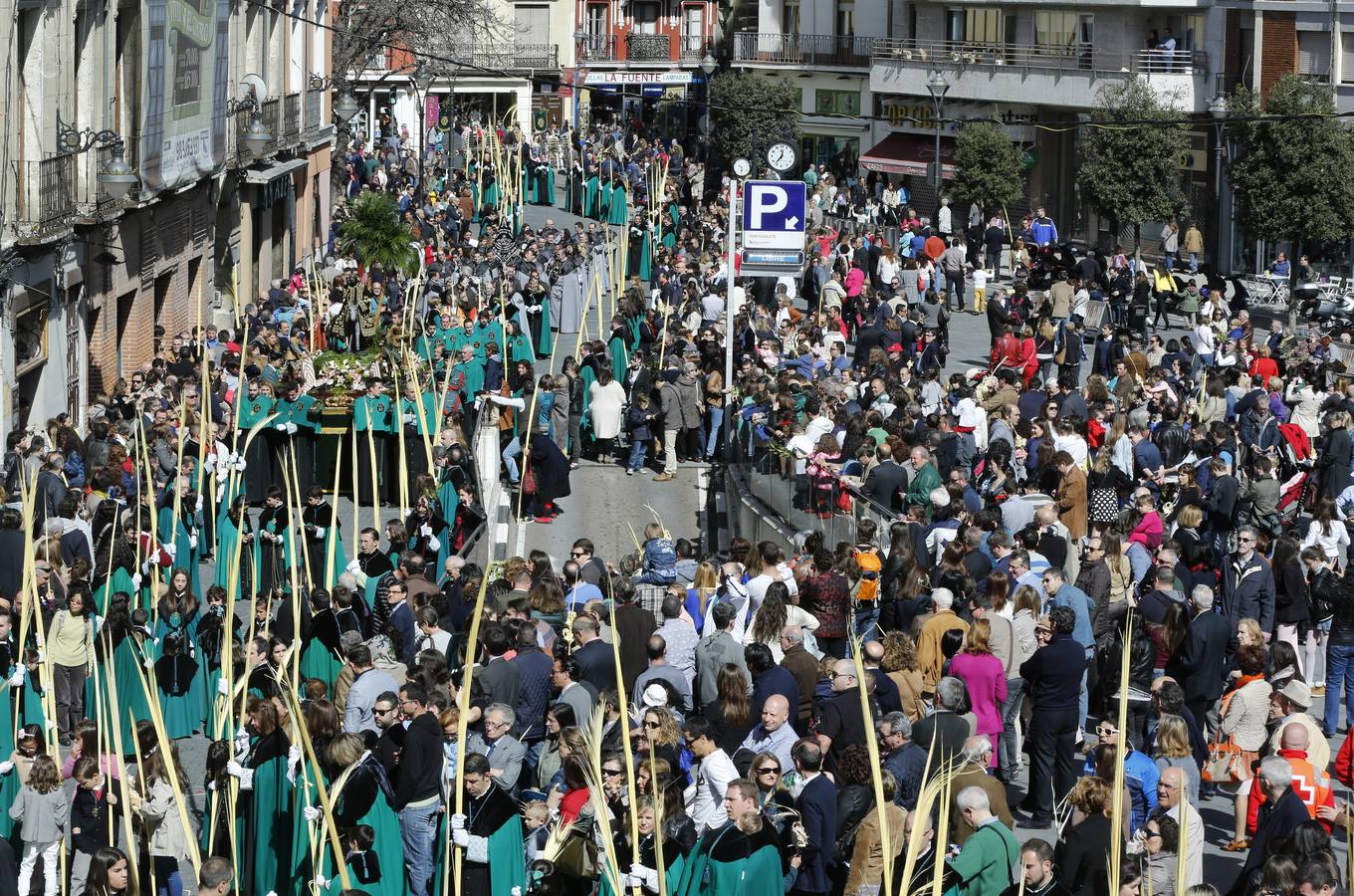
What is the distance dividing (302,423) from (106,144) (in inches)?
236

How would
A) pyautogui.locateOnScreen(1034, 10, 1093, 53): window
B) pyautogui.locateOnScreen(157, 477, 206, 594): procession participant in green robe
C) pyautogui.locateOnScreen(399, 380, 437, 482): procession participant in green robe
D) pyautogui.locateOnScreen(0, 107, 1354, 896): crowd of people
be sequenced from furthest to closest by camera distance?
pyautogui.locateOnScreen(1034, 10, 1093, 53): window
pyautogui.locateOnScreen(399, 380, 437, 482): procession participant in green robe
pyautogui.locateOnScreen(157, 477, 206, 594): procession participant in green robe
pyautogui.locateOnScreen(0, 107, 1354, 896): crowd of people

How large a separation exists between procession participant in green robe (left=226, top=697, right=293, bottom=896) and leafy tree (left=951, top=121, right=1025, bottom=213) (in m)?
34.2

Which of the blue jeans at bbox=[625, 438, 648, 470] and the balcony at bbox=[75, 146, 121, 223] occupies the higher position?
the balcony at bbox=[75, 146, 121, 223]

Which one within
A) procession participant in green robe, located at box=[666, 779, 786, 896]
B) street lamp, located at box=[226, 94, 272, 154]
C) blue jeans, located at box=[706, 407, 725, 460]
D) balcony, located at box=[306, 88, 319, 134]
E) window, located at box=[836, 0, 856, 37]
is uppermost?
window, located at box=[836, 0, 856, 37]

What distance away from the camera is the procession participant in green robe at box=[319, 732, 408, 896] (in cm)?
1125

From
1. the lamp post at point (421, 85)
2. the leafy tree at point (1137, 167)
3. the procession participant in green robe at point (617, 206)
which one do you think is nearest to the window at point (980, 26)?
the procession participant in green robe at point (617, 206)

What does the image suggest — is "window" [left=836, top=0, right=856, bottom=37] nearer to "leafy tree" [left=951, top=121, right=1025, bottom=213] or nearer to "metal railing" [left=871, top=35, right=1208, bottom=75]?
"metal railing" [left=871, top=35, right=1208, bottom=75]

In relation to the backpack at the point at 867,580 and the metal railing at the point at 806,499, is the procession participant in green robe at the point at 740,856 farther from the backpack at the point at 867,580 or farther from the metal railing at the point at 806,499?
the metal railing at the point at 806,499

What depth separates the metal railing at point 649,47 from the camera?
76.6 metres

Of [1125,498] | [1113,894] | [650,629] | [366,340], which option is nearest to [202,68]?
[366,340]

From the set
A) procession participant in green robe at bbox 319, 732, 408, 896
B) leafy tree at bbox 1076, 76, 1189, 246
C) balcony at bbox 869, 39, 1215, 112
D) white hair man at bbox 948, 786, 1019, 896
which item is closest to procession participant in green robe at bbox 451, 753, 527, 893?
procession participant in green robe at bbox 319, 732, 408, 896

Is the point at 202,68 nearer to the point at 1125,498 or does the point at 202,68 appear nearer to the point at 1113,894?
the point at 1125,498

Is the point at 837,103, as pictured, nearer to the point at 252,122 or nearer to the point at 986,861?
the point at 252,122

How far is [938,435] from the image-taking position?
814 inches
